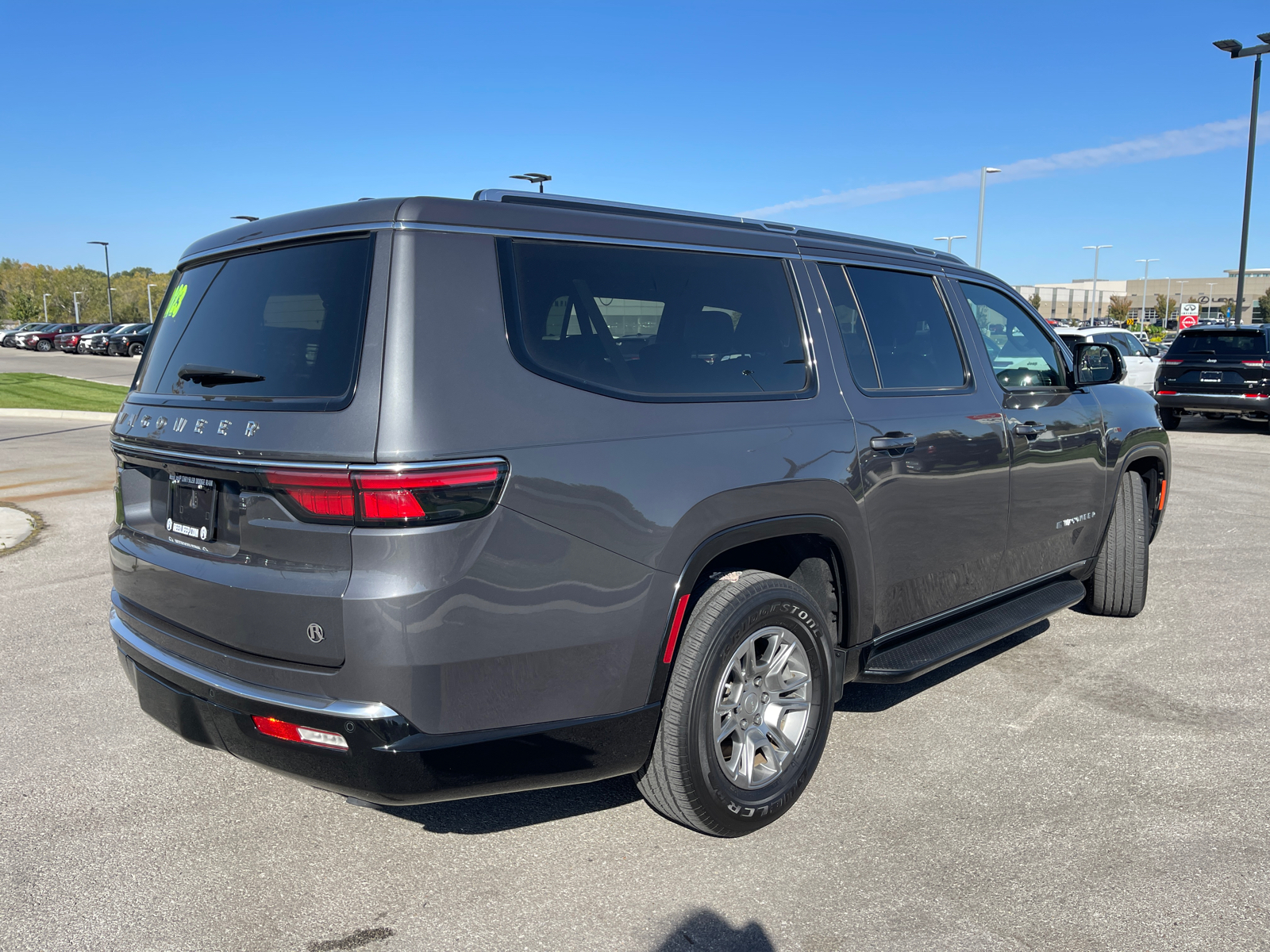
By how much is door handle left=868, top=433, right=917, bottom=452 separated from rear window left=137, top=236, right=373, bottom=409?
1.93m

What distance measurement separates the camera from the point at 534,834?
3.25 meters

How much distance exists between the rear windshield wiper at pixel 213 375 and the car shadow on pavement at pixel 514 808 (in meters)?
1.56

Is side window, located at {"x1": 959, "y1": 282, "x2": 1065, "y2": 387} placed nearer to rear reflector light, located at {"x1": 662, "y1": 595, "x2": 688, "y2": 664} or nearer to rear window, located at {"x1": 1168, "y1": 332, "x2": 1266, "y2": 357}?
rear reflector light, located at {"x1": 662, "y1": 595, "x2": 688, "y2": 664}

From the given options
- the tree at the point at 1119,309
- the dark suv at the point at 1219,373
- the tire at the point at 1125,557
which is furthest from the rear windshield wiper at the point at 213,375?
the tree at the point at 1119,309

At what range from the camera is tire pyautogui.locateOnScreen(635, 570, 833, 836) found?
2945mm

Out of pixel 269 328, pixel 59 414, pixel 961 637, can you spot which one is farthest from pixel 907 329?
pixel 59 414

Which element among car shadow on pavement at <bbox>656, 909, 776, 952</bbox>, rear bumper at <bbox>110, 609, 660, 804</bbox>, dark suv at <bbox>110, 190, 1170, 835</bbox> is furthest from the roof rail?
car shadow on pavement at <bbox>656, 909, 776, 952</bbox>

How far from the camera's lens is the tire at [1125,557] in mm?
5445

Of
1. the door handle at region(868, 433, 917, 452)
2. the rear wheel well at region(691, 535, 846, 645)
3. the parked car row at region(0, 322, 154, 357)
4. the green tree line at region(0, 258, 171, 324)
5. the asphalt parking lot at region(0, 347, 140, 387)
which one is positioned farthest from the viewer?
the green tree line at region(0, 258, 171, 324)

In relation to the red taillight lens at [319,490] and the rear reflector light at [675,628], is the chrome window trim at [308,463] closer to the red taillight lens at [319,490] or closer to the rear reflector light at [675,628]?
the red taillight lens at [319,490]

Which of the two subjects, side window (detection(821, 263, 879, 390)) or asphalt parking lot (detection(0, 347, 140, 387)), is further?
asphalt parking lot (detection(0, 347, 140, 387))

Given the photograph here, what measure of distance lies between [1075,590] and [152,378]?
165 inches

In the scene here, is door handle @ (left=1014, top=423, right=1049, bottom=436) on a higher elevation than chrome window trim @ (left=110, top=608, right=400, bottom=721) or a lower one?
higher

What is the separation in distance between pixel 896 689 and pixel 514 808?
2060 mm
